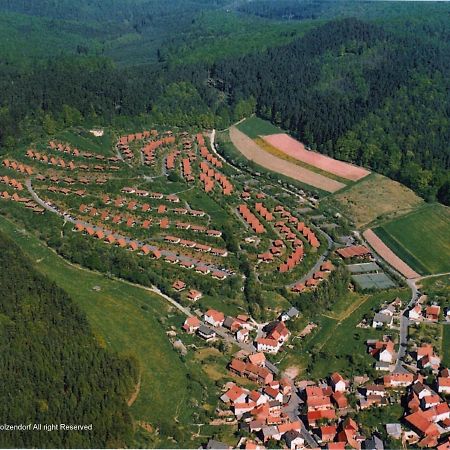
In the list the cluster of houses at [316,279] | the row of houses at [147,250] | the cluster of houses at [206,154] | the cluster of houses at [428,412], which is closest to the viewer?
the cluster of houses at [428,412]

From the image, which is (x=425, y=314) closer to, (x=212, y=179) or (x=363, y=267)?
(x=363, y=267)

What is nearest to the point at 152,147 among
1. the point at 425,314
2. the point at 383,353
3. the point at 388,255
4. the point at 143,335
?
the point at 388,255

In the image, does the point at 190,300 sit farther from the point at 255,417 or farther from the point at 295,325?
the point at 255,417

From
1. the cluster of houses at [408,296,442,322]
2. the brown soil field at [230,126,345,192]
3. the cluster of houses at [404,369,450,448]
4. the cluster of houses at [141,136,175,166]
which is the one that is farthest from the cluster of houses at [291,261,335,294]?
the cluster of houses at [141,136,175,166]

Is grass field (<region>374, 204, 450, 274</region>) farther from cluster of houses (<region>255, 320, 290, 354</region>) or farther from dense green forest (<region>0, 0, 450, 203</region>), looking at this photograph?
cluster of houses (<region>255, 320, 290, 354</region>)

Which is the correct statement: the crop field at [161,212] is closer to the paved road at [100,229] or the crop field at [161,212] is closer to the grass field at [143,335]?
the paved road at [100,229]

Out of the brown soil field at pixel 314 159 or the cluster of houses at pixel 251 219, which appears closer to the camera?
the cluster of houses at pixel 251 219

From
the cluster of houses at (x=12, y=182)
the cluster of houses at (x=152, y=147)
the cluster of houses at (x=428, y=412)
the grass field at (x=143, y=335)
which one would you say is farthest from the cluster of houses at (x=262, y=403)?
the cluster of houses at (x=152, y=147)

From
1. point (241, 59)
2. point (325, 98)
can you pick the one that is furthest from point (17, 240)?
point (241, 59)
